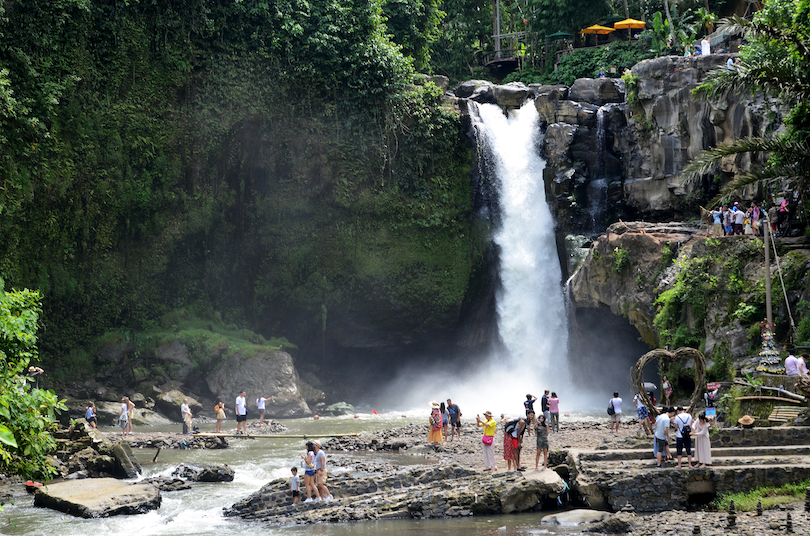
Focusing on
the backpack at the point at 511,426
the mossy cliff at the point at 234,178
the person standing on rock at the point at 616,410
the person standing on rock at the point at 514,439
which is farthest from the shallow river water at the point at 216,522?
the mossy cliff at the point at 234,178

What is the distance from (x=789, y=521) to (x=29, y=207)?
30.5m

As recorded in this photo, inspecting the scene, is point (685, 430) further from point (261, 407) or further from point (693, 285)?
point (261, 407)

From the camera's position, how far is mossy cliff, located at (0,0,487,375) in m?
32.7

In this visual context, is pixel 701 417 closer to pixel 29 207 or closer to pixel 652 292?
pixel 652 292

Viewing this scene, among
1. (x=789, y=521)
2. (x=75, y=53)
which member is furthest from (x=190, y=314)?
(x=789, y=521)

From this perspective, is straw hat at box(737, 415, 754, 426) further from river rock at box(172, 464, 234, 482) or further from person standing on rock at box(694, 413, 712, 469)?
river rock at box(172, 464, 234, 482)

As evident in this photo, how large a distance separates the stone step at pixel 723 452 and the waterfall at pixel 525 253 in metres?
18.8

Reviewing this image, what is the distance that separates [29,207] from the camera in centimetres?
3225

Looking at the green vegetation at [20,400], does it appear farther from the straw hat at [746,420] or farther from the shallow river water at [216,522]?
the straw hat at [746,420]

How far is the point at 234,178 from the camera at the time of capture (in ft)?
122

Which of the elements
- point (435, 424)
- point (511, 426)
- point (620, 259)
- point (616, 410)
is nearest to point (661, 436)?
point (511, 426)

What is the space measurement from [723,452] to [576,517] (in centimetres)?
405

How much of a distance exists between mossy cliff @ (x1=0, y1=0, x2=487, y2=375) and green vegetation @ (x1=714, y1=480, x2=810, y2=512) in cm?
2413

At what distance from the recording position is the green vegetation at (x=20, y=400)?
951cm
